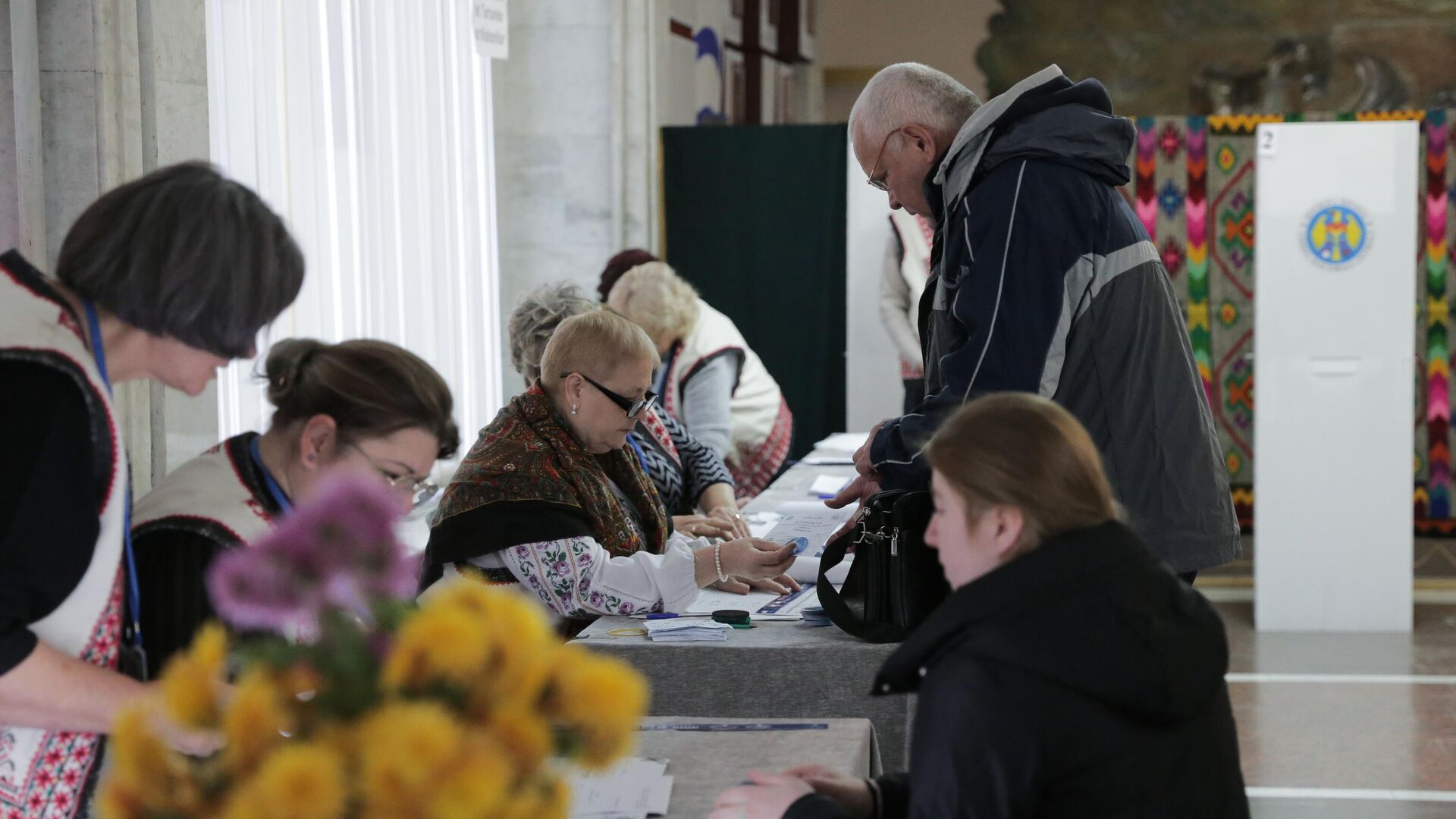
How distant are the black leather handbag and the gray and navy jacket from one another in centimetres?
12

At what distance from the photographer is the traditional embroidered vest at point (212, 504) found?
1.65m

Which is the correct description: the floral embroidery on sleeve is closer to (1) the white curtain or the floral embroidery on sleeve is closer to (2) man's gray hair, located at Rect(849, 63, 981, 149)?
(1) the white curtain

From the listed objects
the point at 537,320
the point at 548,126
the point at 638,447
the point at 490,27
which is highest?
the point at 490,27

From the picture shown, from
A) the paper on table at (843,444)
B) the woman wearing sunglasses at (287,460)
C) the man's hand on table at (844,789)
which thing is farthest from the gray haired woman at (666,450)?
the man's hand on table at (844,789)

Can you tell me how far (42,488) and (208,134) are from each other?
2.11m

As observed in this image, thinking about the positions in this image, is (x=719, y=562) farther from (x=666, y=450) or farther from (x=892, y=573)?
(x=666, y=450)

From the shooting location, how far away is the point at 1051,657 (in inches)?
58.7

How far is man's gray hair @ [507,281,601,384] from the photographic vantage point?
11.7 ft

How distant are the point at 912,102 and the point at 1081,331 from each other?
0.56 m

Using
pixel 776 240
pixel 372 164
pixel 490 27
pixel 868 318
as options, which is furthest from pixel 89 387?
pixel 776 240

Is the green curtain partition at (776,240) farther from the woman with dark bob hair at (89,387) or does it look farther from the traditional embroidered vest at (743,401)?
the woman with dark bob hair at (89,387)

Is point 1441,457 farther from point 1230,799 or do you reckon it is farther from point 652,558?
point 1230,799

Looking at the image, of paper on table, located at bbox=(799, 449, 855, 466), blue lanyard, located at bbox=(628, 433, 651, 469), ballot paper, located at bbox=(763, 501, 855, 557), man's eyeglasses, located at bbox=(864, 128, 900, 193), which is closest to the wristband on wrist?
ballot paper, located at bbox=(763, 501, 855, 557)

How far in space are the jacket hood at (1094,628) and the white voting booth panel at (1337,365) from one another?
4.52 metres
